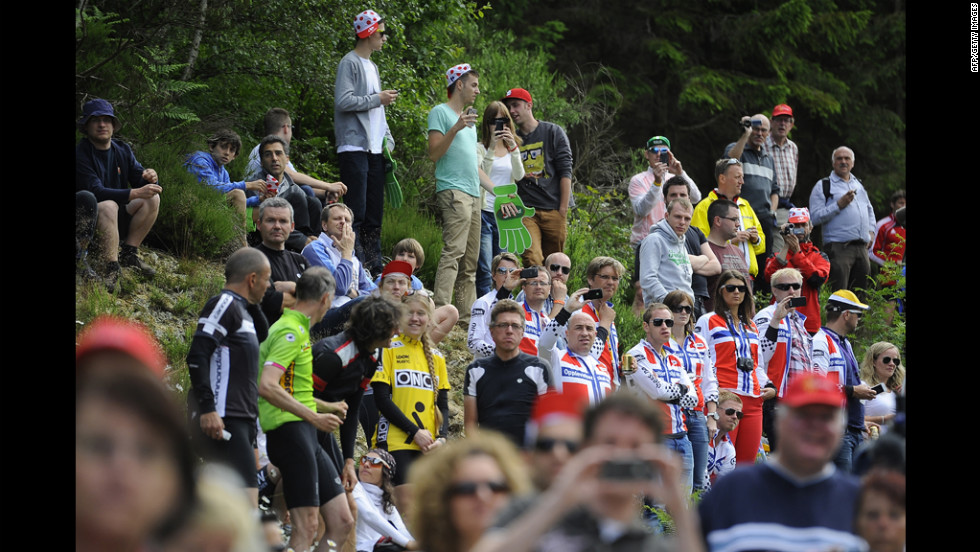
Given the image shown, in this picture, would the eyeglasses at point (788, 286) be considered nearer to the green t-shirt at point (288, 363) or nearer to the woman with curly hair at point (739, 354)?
the woman with curly hair at point (739, 354)

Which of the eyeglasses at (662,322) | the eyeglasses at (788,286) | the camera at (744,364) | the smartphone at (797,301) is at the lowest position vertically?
the camera at (744,364)

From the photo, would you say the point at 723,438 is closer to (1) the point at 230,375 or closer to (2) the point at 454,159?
(2) the point at 454,159

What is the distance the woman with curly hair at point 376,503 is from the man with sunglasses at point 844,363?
133 inches

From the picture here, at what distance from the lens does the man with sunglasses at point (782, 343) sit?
9.16 metres

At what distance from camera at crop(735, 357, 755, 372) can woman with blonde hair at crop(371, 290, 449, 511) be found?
8.26 feet

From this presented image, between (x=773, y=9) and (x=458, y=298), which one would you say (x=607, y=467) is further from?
(x=773, y=9)

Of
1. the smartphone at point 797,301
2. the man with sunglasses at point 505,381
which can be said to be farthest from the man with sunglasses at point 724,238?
the man with sunglasses at point 505,381

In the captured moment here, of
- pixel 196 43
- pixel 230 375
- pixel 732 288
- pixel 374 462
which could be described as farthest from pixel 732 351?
pixel 196 43

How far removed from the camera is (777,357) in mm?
9242

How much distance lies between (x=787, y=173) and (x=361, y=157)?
5.46 meters

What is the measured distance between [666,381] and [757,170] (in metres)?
5.09
